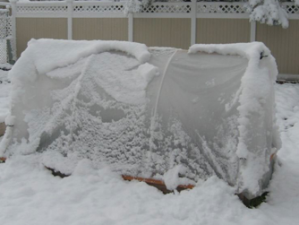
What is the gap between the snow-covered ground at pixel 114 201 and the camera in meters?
3.58

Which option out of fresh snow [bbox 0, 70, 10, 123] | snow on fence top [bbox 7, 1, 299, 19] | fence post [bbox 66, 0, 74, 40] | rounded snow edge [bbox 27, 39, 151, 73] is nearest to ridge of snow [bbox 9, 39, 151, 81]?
rounded snow edge [bbox 27, 39, 151, 73]

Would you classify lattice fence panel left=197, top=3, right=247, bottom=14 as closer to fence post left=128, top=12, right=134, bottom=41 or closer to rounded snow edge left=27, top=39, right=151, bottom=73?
fence post left=128, top=12, right=134, bottom=41

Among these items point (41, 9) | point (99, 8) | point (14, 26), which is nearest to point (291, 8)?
point (99, 8)

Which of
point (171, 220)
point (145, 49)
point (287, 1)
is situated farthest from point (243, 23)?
point (171, 220)

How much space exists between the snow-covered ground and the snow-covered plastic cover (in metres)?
0.15

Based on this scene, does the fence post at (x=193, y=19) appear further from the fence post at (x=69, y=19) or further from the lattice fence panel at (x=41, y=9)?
the lattice fence panel at (x=41, y=9)

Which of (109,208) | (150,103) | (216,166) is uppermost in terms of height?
(150,103)

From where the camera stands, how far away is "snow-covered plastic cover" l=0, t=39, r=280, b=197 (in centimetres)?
408

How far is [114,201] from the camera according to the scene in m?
3.95

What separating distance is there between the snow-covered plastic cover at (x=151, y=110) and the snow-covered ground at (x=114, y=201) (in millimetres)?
154

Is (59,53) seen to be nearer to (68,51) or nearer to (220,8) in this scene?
(68,51)

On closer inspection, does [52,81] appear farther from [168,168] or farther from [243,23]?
[243,23]

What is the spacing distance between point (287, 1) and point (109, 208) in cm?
1064

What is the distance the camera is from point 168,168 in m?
4.32
